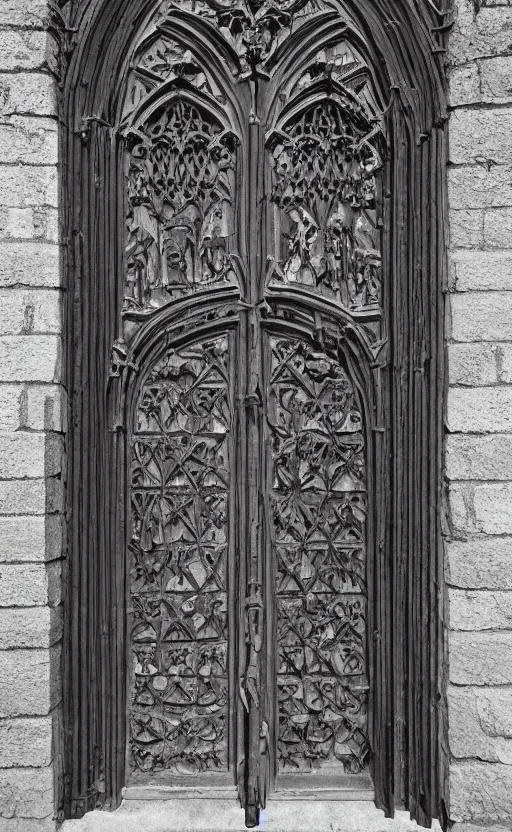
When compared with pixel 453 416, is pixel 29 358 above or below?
above

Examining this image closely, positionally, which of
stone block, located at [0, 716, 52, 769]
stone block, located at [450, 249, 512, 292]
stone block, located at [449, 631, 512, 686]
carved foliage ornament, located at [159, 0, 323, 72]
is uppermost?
carved foliage ornament, located at [159, 0, 323, 72]

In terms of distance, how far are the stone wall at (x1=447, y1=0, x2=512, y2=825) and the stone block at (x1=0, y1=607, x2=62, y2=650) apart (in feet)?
4.89

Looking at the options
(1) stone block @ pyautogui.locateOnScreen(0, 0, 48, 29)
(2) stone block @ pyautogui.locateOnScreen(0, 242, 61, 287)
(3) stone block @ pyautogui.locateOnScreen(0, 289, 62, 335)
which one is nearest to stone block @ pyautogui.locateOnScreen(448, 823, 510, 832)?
(3) stone block @ pyautogui.locateOnScreen(0, 289, 62, 335)

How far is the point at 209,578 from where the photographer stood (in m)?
2.80

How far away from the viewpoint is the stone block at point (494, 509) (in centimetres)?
251

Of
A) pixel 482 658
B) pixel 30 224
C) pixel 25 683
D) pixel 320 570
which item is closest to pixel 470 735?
pixel 482 658

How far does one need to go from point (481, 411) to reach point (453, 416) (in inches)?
4.0

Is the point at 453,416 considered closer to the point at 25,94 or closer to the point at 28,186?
the point at 28,186

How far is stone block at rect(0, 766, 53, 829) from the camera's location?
2.50 metres

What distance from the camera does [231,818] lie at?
2.69 m

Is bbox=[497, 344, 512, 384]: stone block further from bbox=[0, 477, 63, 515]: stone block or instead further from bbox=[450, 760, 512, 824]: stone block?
bbox=[0, 477, 63, 515]: stone block

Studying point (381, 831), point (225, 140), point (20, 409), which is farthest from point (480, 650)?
point (225, 140)

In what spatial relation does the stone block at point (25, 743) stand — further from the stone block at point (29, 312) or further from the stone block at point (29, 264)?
the stone block at point (29, 264)

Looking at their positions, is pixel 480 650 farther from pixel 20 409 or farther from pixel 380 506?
pixel 20 409
